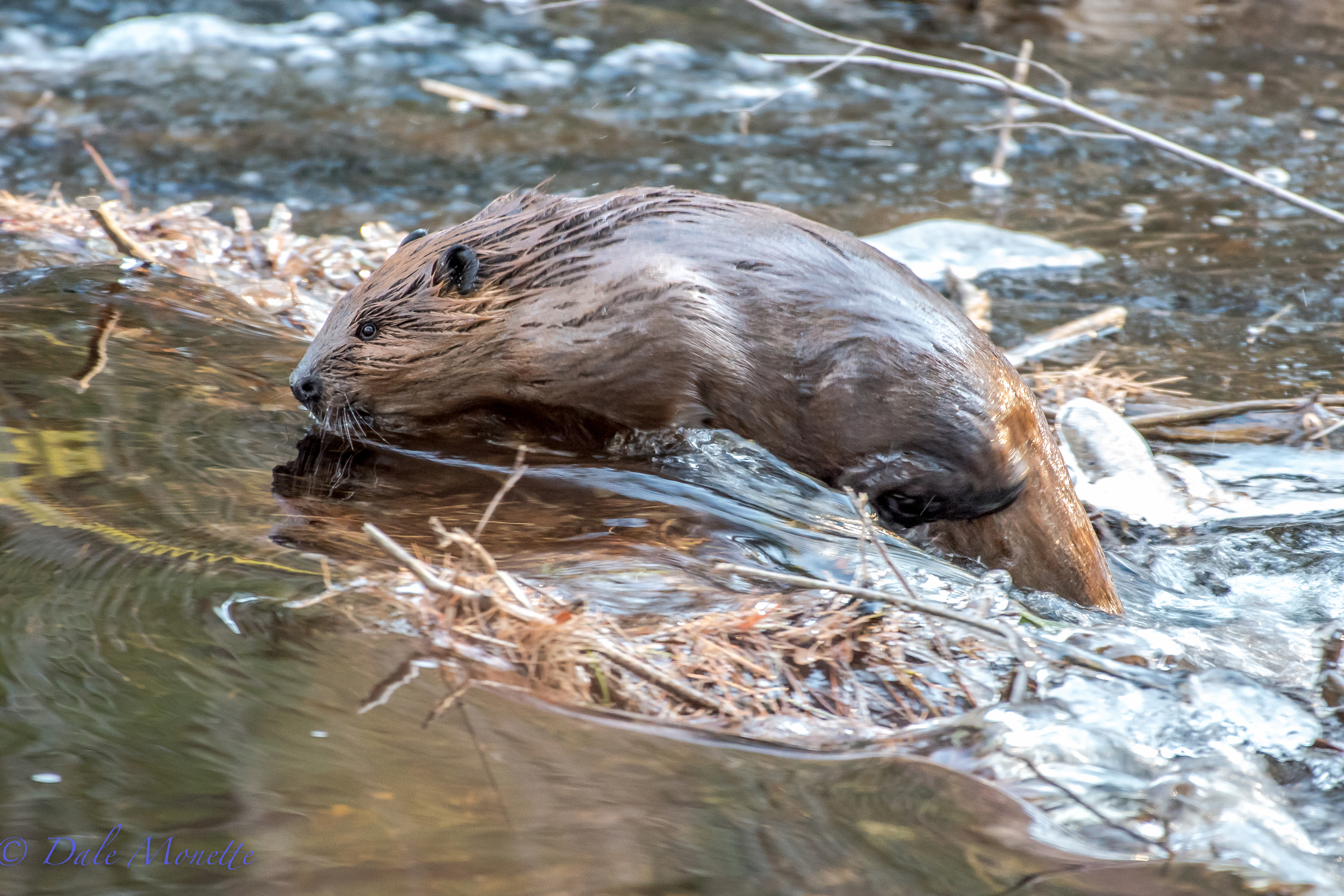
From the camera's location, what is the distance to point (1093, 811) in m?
2.00

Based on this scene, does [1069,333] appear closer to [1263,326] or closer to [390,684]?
[1263,326]

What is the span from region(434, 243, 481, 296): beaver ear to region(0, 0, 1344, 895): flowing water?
18.6 inches

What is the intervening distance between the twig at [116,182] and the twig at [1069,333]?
3.89 m

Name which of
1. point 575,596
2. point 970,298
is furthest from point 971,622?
point 970,298

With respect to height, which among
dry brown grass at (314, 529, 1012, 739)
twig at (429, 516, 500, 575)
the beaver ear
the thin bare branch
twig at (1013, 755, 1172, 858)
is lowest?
dry brown grass at (314, 529, 1012, 739)

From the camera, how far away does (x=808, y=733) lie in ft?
7.36

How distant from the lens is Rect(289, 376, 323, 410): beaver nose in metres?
3.42

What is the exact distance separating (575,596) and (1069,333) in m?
3.37

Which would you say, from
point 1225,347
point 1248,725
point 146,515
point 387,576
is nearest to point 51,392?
point 146,515

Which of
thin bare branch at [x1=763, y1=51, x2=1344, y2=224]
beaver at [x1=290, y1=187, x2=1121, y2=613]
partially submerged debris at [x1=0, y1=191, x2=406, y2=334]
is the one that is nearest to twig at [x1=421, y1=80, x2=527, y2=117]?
partially submerged debris at [x1=0, y1=191, x2=406, y2=334]

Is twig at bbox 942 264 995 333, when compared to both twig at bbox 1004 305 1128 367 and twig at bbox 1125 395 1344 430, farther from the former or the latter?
twig at bbox 1125 395 1344 430

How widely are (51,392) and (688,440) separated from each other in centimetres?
168

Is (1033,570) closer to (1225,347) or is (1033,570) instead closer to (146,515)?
(146,515)


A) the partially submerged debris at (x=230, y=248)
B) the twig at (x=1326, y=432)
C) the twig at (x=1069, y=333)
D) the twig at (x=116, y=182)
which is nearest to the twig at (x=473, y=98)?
the twig at (x=116, y=182)
